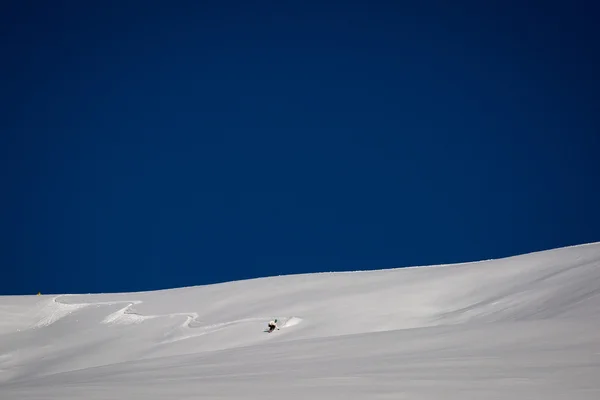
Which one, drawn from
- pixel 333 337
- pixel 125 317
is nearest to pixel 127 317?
pixel 125 317

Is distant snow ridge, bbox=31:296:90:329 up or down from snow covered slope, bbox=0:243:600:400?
up

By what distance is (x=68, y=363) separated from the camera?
1299 centimetres

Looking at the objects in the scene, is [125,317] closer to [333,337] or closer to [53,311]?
[53,311]

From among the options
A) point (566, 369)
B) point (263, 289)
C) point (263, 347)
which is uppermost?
point (263, 289)

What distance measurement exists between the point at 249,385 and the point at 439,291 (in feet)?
27.1

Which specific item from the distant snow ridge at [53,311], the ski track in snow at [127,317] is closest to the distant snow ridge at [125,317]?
the ski track in snow at [127,317]

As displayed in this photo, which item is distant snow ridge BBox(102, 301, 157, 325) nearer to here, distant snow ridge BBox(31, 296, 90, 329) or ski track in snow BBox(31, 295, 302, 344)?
ski track in snow BBox(31, 295, 302, 344)

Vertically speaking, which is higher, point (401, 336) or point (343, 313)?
point (343, 313)

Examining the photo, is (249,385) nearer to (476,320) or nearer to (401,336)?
(401,336)

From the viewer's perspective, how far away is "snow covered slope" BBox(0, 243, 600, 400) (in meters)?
4.89

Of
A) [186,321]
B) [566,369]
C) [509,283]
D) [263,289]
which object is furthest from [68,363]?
[566,369]

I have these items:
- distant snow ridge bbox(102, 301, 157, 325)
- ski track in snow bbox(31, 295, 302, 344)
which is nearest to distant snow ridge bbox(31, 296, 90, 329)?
ski track in snow bbox(31, 295, 302, 344)

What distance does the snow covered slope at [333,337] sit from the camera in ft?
16.0

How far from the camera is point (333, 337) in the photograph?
7.71 metres
